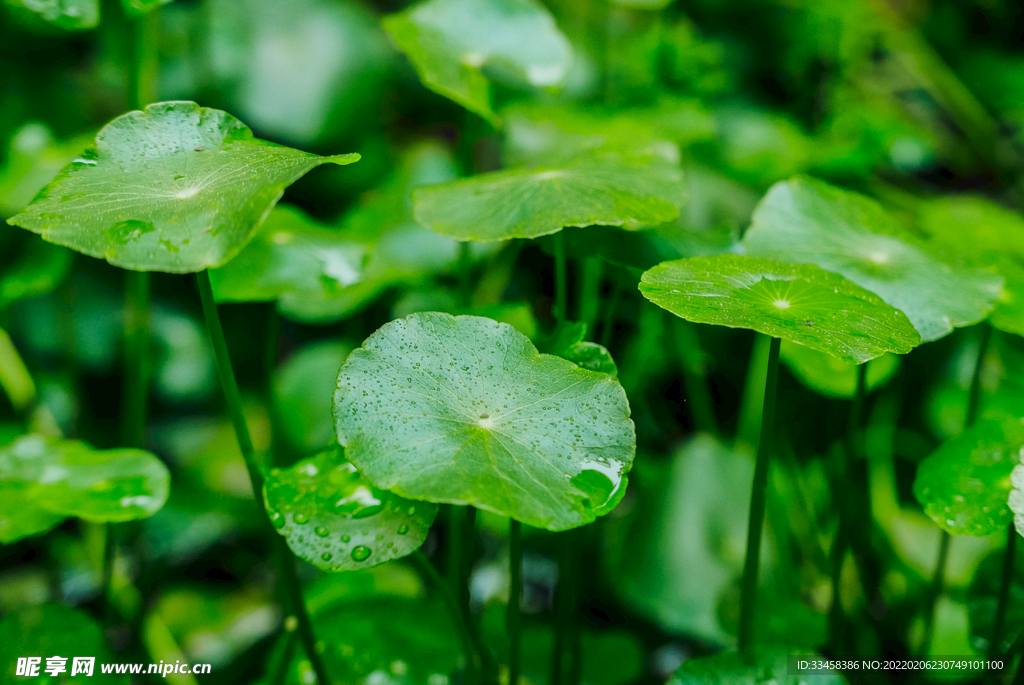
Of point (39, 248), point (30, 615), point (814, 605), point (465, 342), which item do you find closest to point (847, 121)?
point (814, 605)

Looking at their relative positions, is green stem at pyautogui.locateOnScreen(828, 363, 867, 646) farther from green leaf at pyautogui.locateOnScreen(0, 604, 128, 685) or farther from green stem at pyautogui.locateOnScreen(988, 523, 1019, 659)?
green leaf at pyautogui.locateOnScreen(0, 604, 128, 685)

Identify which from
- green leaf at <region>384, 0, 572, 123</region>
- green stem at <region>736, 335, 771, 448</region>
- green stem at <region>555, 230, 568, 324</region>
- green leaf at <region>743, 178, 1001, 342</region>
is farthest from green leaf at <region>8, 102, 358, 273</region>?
green stem at <region>736, 335, 771, 448</region>

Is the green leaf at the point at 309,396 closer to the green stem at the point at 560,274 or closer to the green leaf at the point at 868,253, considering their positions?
the green stem at the point at 560,274

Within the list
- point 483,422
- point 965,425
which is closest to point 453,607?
point 483,422

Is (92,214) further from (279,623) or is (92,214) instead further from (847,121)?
(847,121)

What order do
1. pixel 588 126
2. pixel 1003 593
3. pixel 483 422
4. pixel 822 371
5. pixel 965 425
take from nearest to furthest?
pixel 483 422, pixel 1003 593, pixel 965 425, pixel 822 371, pixel 588 126

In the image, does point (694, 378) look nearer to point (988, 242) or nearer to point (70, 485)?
point (988, 242)
